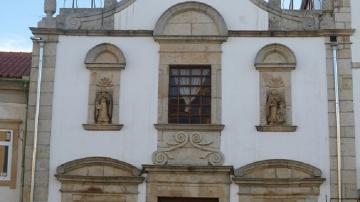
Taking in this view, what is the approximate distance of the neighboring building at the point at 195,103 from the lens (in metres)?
16.8

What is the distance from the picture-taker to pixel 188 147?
55.9ft

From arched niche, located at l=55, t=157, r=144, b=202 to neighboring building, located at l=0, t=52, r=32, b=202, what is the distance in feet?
4.69

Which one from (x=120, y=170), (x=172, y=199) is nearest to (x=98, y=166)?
(x=120, y=170)

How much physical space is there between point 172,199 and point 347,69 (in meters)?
5.93

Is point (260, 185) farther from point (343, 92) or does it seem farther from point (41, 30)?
point (41, 30)

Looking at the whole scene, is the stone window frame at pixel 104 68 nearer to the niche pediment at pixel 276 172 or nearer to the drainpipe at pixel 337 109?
the niche pediment at pixel 276 172

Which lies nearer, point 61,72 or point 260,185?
point 260,185

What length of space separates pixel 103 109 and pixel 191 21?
3.54 metres

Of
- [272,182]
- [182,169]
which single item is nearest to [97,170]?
[182,169]

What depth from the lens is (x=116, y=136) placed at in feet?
56.4

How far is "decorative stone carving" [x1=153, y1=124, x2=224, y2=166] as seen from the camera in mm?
16938

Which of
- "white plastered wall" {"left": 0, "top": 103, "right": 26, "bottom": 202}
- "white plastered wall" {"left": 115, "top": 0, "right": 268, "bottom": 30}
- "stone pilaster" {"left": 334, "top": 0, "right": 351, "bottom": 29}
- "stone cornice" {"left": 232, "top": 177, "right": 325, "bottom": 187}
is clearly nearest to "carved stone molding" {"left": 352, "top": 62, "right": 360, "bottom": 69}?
"stone pilaster" {"left": 334, "top": 0, "right": 351, "bottom": 29}

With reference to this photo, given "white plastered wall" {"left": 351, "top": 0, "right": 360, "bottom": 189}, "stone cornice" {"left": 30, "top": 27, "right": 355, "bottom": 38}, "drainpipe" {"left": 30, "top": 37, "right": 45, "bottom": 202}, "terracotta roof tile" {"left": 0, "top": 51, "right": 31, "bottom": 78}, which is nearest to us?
"white plastered wall" {"left": 351, "top": 0, "right": 360, "bottom": 189}

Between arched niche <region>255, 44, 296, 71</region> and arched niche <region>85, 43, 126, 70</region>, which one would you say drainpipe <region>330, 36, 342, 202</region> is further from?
arched niche <region>85, 43, 126, 70</region>
